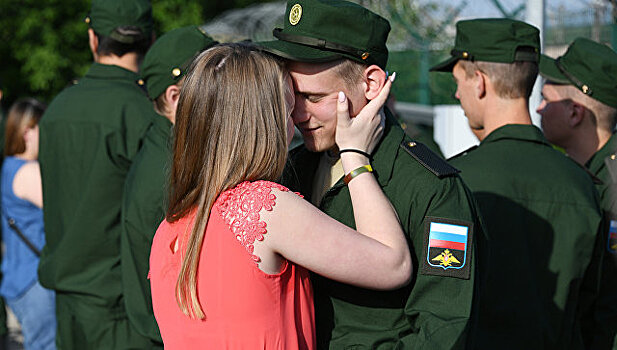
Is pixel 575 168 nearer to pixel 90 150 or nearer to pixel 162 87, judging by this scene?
pixel 162 87

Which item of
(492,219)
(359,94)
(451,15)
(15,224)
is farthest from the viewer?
(451,15)

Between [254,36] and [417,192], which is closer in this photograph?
[417,192]

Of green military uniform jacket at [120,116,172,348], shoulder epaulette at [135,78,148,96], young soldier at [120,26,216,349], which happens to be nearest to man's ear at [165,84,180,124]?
young soldier at [120,26,216,349]

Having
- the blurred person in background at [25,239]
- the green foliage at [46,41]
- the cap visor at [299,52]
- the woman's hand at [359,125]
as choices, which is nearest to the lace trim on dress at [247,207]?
the woman's hand at [359,125]

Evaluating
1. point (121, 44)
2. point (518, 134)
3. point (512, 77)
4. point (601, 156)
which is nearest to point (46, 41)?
point (121, 44)

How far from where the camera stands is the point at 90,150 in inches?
154

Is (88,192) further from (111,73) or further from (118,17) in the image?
(118,17)

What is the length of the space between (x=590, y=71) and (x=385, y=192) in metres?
2.00

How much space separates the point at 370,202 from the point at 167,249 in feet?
1.92

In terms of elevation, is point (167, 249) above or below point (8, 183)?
above

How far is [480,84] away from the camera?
3314mm

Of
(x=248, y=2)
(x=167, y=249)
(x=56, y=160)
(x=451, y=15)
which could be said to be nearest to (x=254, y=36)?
(x=451, y=15)

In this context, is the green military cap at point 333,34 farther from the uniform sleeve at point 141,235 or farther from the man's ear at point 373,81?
the uniform sleeve at point 141,235

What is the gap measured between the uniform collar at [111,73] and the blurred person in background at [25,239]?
4.20ft
